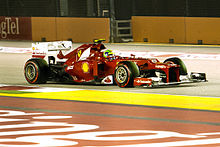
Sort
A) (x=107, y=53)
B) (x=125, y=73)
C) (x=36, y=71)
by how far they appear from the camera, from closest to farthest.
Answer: (x=125, y=73), (x=107, y=53), (x=36, y=71)

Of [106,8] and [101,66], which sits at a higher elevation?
[106,8]

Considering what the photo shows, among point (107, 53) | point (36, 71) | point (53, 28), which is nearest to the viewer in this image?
point (107, 53)

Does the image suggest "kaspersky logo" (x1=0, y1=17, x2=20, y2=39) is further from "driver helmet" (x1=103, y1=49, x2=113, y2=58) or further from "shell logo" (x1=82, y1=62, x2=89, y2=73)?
"driver helmet" (x1=103, y1=49, x2=113, y2=58)

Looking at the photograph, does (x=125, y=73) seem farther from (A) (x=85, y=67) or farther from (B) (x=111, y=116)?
(B) (x=111, y=116)

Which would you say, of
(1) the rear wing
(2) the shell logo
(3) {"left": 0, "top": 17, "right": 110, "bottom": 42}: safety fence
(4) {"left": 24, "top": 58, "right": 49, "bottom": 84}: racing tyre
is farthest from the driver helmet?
(3) {"left": 0, "top": 17, "right": 110, "bottom": 42}: safety fence

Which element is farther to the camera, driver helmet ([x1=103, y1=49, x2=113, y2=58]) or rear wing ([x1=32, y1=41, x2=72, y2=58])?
rear wing ([x1=32, y1=41, x2=72, y2=58])

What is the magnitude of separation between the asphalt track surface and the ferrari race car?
0.19m

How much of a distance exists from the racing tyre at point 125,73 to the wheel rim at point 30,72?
2.20 m

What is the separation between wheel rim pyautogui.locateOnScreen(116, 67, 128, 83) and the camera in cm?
1519

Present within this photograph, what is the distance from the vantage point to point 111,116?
1172 centimetres

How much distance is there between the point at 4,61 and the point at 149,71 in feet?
29.8

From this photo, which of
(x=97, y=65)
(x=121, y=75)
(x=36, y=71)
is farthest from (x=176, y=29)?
(x=121, y=75)

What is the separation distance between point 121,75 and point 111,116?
146 inches

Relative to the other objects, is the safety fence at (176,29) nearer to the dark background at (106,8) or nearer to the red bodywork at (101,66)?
the dark background at (106,8)
